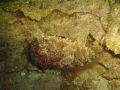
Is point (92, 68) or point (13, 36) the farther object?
point (92, 68)

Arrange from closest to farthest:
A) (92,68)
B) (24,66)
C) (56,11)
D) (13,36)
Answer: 1. (56,11)
2. (13,36)
3. (24,66)
4. (92,68)

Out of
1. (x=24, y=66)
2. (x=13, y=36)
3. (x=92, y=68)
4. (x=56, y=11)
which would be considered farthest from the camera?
(x=92, y=68)

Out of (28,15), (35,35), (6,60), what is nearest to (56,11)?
(28,15)

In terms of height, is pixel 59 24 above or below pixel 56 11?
below

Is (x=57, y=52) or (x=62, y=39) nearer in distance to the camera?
(x=57, y=52)

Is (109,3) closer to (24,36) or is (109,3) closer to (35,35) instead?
(35,35)

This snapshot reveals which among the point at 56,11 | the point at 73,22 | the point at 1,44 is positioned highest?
the point at 56,11

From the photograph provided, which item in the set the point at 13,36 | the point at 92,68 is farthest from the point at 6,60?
the point at 92,68

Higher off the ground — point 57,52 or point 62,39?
point 62,39
